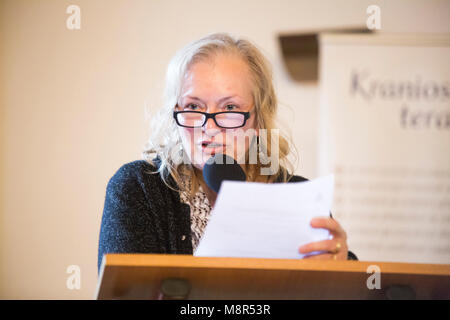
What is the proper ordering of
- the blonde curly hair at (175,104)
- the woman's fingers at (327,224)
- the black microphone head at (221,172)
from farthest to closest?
1. the blonde curly hair at (175,104)
2. the black microphone head at (221,172)
3. the woman's fingers at (327,224)

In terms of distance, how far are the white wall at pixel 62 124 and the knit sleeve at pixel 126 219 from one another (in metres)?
1.68

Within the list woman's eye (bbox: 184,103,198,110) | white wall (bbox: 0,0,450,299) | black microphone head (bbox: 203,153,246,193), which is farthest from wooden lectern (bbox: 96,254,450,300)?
white wall (bbox: 0,0,450,299)

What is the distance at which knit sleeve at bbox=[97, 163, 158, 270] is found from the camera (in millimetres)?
1096

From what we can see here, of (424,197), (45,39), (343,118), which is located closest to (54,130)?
(45,39)

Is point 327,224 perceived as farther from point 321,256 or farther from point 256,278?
point 256,278

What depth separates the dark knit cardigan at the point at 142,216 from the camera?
43.7 inches

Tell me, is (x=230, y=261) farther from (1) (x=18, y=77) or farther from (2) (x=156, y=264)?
(1) (x=18, y=77)

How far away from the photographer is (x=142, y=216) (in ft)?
3.88

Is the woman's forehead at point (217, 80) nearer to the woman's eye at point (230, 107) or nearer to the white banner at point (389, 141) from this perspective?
the woman's eye at point (230, 107)

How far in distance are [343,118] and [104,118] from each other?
4.50 feet

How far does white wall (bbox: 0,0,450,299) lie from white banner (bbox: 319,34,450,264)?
0.50 m

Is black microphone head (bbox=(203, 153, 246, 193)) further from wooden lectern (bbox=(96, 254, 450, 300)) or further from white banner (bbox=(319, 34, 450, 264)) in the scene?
white banner (bbox=(319, 34, 450, 264))

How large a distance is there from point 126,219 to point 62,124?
1.97 metres

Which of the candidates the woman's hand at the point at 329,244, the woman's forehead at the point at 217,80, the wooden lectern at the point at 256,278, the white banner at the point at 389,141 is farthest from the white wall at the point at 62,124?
the wooden lectern at the point at 256,278
